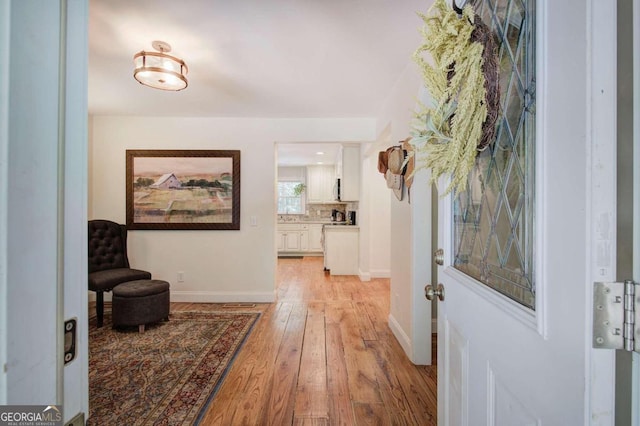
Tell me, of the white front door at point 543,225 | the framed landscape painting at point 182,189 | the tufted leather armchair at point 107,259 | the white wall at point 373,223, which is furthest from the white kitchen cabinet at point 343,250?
the white front door at point 543,225

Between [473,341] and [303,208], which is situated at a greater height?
[303,208]

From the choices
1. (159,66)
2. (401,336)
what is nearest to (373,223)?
(401,336)

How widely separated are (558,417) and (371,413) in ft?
4.75

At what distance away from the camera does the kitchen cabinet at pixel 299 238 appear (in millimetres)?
7098

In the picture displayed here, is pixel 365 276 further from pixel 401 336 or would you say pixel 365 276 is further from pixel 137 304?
pixel 137 304

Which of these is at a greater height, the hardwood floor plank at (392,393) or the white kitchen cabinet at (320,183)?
the white kitchen cabinet at (320,183)

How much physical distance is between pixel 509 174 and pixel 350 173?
14.5ft

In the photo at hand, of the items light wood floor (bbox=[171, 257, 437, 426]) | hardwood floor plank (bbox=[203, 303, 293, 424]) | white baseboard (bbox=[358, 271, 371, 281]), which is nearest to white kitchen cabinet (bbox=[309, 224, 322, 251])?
white baseboard (bbox=[358, 271, 371, 281])

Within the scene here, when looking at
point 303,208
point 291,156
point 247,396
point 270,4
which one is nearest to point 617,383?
point 247,396

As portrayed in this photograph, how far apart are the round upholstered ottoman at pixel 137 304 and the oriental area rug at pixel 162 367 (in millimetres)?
133

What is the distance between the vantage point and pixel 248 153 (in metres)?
3.62

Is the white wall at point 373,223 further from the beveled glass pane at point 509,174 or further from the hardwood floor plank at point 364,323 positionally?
the beveled glass pane at point 509,174

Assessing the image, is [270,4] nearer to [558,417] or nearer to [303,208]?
[558,417]

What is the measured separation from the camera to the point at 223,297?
3604mm
